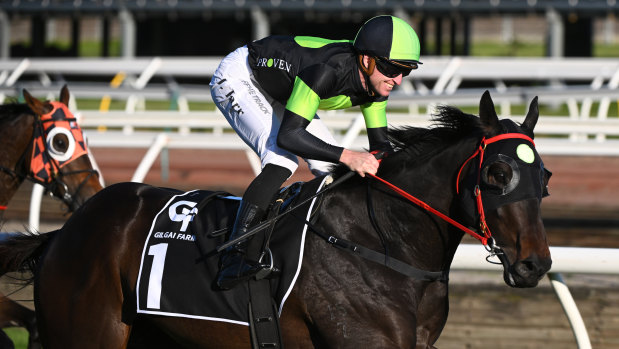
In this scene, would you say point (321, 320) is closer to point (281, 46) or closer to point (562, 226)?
→ point (281, 46)

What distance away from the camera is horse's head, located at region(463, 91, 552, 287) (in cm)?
317

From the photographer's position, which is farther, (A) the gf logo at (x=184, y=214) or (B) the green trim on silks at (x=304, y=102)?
(A) the gf logo at (x=184, y=214)

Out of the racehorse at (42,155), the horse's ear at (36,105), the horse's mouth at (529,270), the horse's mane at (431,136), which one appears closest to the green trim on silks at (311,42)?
the horse's mane at (431,136)

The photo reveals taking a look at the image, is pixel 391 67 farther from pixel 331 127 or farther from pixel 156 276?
pixel 331 127

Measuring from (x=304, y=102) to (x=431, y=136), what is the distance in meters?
0.53

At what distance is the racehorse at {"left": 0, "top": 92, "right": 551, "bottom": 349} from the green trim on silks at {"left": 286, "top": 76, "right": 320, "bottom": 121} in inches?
13.0

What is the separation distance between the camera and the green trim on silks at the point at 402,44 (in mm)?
3490

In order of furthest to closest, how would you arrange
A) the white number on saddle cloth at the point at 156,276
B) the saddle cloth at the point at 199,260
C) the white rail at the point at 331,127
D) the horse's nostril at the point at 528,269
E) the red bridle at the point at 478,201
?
the white rail at the point at 331,127 → the white number on saddle cloth at the point at 156,276 → the saddle cloth at the point at 199,260 → the red bridle at the point at 478,201 → the horse's nostril at the point at 528,269

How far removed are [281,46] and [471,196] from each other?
1.07 meters

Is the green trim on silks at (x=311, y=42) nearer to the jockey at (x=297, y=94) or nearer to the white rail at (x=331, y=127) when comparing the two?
the jockey at (x=297, y=94)

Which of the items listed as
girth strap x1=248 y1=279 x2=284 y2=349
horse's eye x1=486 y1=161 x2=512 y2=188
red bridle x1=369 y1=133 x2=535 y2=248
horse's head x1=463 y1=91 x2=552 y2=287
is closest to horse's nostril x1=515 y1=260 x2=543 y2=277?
horse's head x1=463 y1=91 x2=552 y2=287

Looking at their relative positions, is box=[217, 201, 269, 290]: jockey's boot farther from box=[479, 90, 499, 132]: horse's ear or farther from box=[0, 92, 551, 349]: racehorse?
box=[479, 90, 499, 132]: horse's ear

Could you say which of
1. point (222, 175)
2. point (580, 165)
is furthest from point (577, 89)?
point (222, 175)

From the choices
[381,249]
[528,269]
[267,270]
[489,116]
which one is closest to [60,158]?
[267,270]
